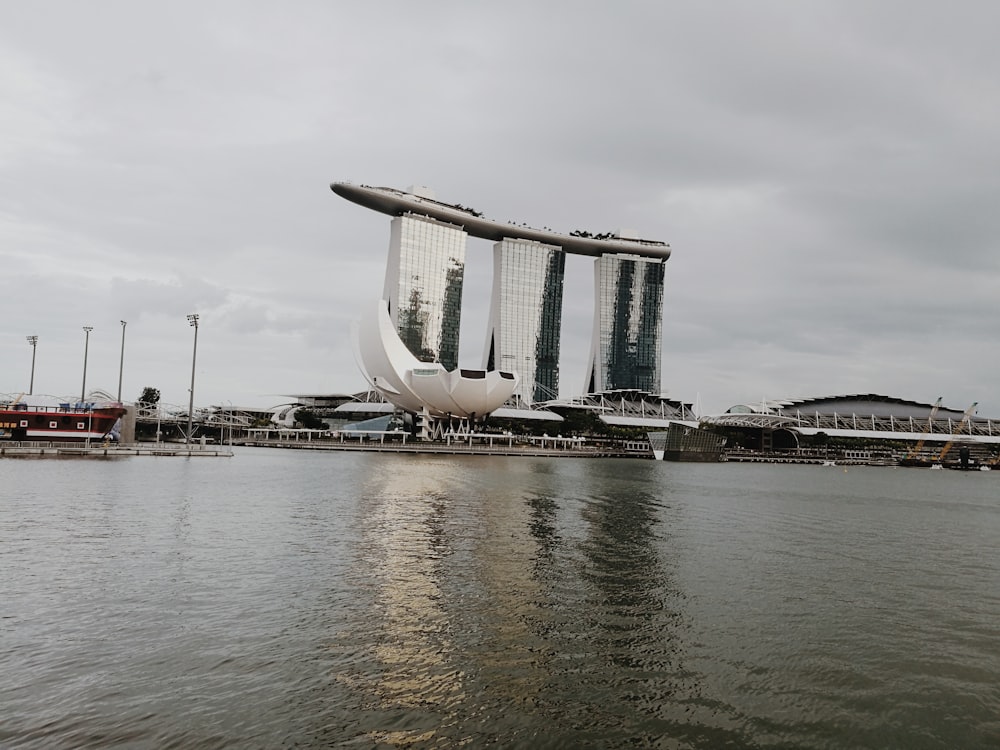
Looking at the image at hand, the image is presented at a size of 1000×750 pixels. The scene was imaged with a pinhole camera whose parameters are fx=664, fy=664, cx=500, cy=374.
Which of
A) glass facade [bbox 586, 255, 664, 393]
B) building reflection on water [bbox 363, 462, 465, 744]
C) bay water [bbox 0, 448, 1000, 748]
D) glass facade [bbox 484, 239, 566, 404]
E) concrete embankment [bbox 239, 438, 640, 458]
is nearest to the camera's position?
bay water [bbox 0, 448, 1000, 748]

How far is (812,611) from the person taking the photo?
45.7ft

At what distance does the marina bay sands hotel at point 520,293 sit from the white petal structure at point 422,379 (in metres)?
20.9

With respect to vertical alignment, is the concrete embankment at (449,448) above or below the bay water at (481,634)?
below

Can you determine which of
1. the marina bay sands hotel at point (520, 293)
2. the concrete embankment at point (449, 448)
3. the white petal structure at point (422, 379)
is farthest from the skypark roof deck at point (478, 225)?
the concrete embankment at point (449, 448)

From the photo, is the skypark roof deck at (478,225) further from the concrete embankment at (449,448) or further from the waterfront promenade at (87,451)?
the waterfront promenade at (87,451)

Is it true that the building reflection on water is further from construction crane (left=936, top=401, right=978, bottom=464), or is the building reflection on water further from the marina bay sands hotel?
construction crane (left=936, top=401, right=978, bottom=464)

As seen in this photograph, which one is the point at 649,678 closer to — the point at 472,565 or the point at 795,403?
the point at 472,565

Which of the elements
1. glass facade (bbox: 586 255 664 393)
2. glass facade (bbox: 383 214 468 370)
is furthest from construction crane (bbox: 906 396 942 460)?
glass facade (bbox: 383 214 468 370)

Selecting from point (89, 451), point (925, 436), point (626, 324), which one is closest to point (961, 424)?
point (925, 436)

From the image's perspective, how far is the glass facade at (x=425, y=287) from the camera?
14188 centimetres

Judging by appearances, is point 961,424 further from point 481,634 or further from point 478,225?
point 481,634

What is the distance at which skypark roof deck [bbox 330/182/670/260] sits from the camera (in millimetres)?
143500

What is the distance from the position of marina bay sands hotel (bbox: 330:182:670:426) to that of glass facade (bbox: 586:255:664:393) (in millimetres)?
251

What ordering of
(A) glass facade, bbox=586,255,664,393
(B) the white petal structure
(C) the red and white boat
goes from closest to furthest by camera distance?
1. (C) the red and white boat
2. (B) the white petal structure
3. (A) glass facade, bbox=586,255,664,393
